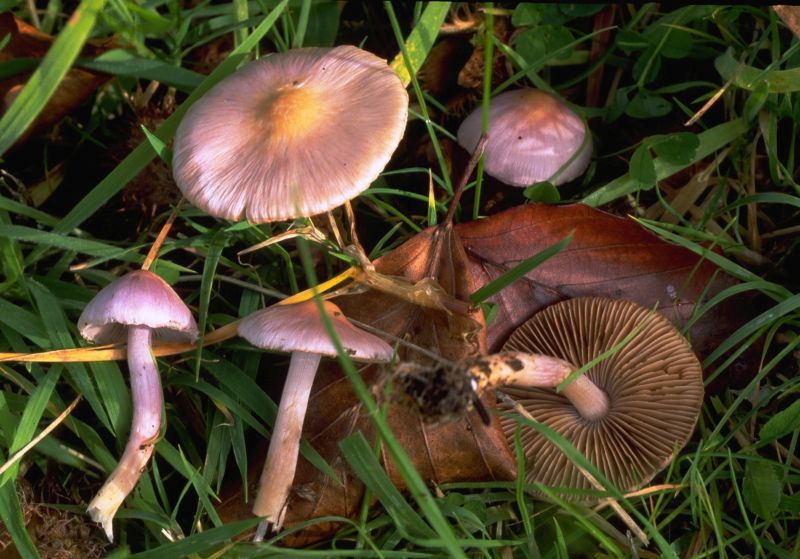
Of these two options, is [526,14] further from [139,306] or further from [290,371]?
[139,306]

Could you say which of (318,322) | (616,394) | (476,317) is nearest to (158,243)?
(318,322)

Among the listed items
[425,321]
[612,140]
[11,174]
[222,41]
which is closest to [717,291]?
[612,140]

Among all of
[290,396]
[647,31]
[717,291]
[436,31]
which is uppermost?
[436,31]

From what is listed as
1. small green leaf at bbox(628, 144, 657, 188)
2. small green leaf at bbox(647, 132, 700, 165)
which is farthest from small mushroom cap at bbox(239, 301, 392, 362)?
small green leaf at bbox(647, 132, 700, 165)

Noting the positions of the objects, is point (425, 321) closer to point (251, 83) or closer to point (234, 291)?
point (234, 291)

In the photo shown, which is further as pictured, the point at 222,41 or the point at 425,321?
the point at 222,41

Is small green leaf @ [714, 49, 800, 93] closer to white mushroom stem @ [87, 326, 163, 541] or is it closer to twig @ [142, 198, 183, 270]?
twig @ [142, 198, 183, 270]

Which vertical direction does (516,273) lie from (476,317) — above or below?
above

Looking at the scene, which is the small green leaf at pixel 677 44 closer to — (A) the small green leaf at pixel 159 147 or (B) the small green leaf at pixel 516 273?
(B) the small green leaf at pixel 516 273
